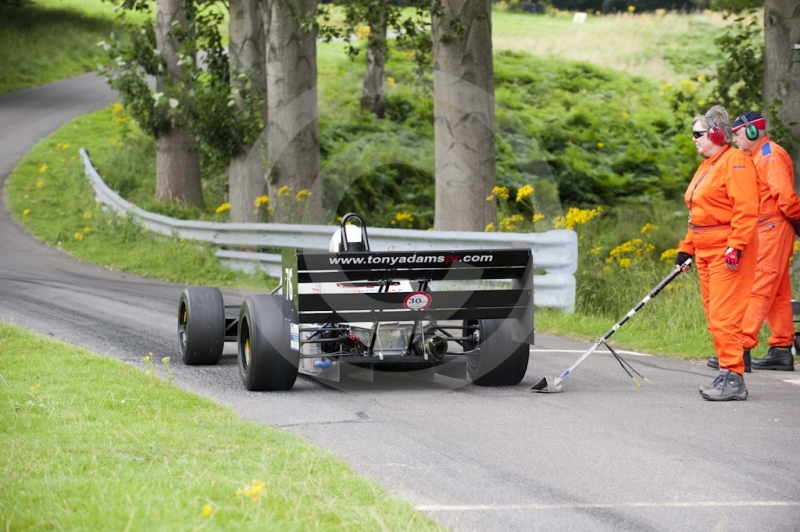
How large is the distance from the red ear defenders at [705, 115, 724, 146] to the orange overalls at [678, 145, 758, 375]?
69mm

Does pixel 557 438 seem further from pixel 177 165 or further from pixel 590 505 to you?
pixel 177 165

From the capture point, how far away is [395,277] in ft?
25.4

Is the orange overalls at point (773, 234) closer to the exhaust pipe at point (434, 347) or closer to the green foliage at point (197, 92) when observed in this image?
the exhaust pipe at point (434, 347)

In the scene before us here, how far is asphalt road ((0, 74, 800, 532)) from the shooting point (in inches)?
198

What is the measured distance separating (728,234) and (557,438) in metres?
2.29

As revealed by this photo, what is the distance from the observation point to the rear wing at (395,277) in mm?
7691

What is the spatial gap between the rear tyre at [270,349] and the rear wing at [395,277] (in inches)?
7.8

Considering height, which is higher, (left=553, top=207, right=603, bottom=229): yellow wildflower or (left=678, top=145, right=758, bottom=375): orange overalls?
(left=678, top=145, right=758, bottom=375): orange overalls

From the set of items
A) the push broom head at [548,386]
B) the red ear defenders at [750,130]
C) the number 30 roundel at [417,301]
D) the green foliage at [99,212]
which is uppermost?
the red ear defenders at [750,130]

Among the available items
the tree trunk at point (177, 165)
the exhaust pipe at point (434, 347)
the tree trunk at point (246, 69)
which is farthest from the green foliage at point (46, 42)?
the exhaust pipe at point (434, 347)

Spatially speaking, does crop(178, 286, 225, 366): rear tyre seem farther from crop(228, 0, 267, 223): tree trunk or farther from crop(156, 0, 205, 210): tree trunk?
crop(156, 0, 205, 210): tree trunk

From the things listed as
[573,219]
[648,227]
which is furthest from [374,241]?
[648,227]

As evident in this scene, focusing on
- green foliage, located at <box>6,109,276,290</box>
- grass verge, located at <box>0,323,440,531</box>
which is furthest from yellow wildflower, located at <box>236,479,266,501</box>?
green foliage, located at <box>6,109,276,290</box>

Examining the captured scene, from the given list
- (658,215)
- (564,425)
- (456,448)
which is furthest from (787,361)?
(658,215)
